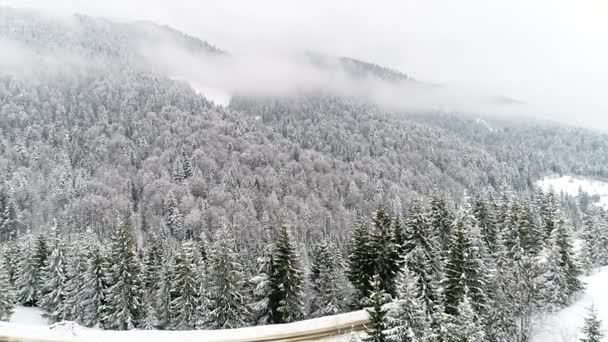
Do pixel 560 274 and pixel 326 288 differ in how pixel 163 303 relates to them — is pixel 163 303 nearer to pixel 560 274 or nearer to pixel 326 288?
pixel 326 288

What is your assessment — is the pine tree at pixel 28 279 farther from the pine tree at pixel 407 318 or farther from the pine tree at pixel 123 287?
the pine tree at pixel 407 318

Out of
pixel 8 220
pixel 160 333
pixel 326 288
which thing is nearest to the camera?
pixel 160 333

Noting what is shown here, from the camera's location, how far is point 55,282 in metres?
49.3

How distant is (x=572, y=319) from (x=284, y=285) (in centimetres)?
2418

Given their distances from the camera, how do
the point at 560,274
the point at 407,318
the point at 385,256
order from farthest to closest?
1. the point at 385,256
2. the point at 560,274
3. the point at 407,318

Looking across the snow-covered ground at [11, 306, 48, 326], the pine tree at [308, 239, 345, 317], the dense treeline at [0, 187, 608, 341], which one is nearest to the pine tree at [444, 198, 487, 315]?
the dense treeline at [0, 187, 608, 341]

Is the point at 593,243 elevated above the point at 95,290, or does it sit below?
above

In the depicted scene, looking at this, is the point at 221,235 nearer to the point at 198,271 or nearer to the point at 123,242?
the point at 198,271

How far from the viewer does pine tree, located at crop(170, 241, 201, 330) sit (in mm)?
40406

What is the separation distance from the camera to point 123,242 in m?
42.5

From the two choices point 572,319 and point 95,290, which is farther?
point 95,290

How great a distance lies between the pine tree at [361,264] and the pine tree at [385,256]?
59cm

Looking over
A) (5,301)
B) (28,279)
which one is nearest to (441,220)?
(5,301)

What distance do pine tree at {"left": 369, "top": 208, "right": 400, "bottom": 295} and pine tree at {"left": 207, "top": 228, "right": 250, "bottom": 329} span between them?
13.0 m
